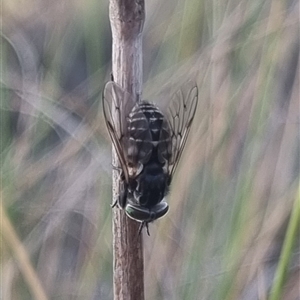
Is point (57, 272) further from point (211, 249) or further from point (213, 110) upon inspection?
point (213, 110)

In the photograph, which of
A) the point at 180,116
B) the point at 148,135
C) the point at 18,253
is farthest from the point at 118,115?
the point at 18,253

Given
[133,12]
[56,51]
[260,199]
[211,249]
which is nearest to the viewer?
[133,12]

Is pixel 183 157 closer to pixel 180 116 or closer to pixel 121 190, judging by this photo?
pixel 180 116

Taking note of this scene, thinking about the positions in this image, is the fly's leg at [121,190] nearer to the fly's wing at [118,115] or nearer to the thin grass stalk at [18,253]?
the fly's wing at [118,115]

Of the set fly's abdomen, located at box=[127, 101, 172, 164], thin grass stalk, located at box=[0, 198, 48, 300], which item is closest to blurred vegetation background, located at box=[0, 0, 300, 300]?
thin grass stalk, located at box=[0, 198, 48, 300]

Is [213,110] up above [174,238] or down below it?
above

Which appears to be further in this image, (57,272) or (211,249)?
(57,272)

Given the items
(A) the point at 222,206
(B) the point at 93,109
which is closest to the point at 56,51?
(B) the point at 93,109
